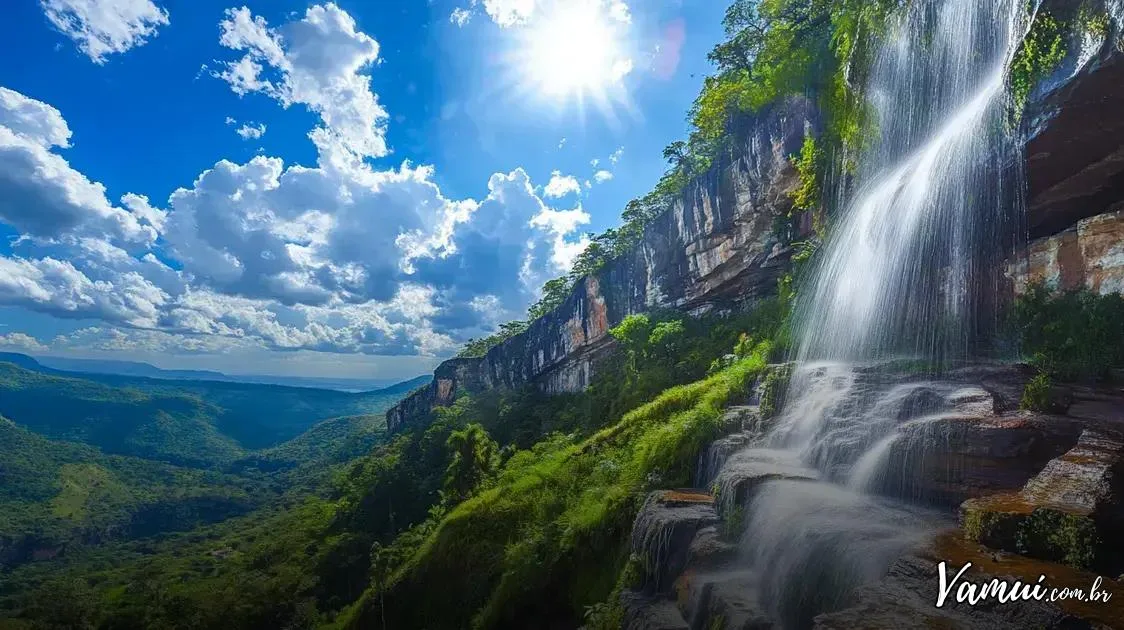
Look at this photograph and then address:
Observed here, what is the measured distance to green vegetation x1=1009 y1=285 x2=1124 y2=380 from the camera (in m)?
9.12

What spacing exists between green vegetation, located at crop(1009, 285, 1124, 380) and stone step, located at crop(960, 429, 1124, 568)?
3701mm

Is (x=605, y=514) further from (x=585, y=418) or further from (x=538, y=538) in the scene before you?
(x=585, y=418)

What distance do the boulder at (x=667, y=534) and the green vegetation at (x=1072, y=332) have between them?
22.2 feet

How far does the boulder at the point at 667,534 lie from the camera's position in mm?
7773

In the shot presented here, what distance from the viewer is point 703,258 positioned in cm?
3059

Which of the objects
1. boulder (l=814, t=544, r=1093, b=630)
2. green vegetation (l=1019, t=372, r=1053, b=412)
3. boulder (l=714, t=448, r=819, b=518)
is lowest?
boulder (l=814, t=544, r=1093, b=630)

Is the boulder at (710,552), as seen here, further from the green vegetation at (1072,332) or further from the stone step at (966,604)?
the green vegetation at (1072,332)

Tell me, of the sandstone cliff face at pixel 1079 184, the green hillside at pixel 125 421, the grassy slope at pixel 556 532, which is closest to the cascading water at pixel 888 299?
the sandstone cliff face at pixel 1079 184

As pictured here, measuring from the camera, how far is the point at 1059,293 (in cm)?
1069

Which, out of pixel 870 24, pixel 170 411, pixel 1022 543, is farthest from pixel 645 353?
pixel 170 411

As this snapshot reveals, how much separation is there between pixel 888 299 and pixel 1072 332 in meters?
4.81

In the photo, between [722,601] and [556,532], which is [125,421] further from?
[722,601]

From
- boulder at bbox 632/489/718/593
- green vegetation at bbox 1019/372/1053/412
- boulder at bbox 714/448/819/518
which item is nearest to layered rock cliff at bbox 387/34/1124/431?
green vegetation at bbox 1019/372/1053/412

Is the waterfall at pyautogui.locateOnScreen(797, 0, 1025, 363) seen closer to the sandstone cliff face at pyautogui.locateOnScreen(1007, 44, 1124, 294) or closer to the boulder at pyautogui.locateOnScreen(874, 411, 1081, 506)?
the sandstone cliff face at pyautogui.locateOnScreen(1007, 44, 1124, 294)
